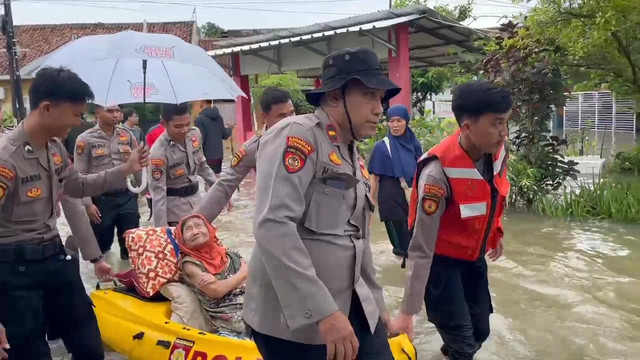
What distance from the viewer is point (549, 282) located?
570 centimetres

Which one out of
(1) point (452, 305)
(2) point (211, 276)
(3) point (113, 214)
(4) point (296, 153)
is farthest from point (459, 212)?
(3) point (113, 214)

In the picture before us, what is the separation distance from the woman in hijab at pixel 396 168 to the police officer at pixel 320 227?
342 cm

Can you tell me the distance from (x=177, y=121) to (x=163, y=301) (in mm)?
1431

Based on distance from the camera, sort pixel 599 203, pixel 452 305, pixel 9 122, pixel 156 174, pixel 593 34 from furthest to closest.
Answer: pixel 9 122 → pixel 599 203 → pixel 593 34 → pixel 156 174 → pixel 452 305

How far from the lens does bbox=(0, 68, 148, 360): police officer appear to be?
2.89m

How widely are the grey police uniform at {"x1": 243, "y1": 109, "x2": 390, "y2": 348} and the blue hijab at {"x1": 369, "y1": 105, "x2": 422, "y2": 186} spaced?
3.46 meters

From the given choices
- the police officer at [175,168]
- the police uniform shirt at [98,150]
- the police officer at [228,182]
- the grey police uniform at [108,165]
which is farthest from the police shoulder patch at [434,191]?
the grey police uniform at [108,165]

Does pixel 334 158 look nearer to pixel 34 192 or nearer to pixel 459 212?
pixel 459 212

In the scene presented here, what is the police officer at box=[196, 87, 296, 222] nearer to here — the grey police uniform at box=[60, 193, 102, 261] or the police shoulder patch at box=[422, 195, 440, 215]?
the grey police uniform at box=[60, 193, 102, 261]

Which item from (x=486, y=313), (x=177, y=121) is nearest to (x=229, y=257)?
(x=177, y=121)

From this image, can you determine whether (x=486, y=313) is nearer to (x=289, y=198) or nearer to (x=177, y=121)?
(x=289, y=198)

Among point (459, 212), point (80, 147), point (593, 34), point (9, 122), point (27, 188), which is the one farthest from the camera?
point (9, 122)

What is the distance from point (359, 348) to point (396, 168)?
11.7 ft

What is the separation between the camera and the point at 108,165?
599 centimetres
